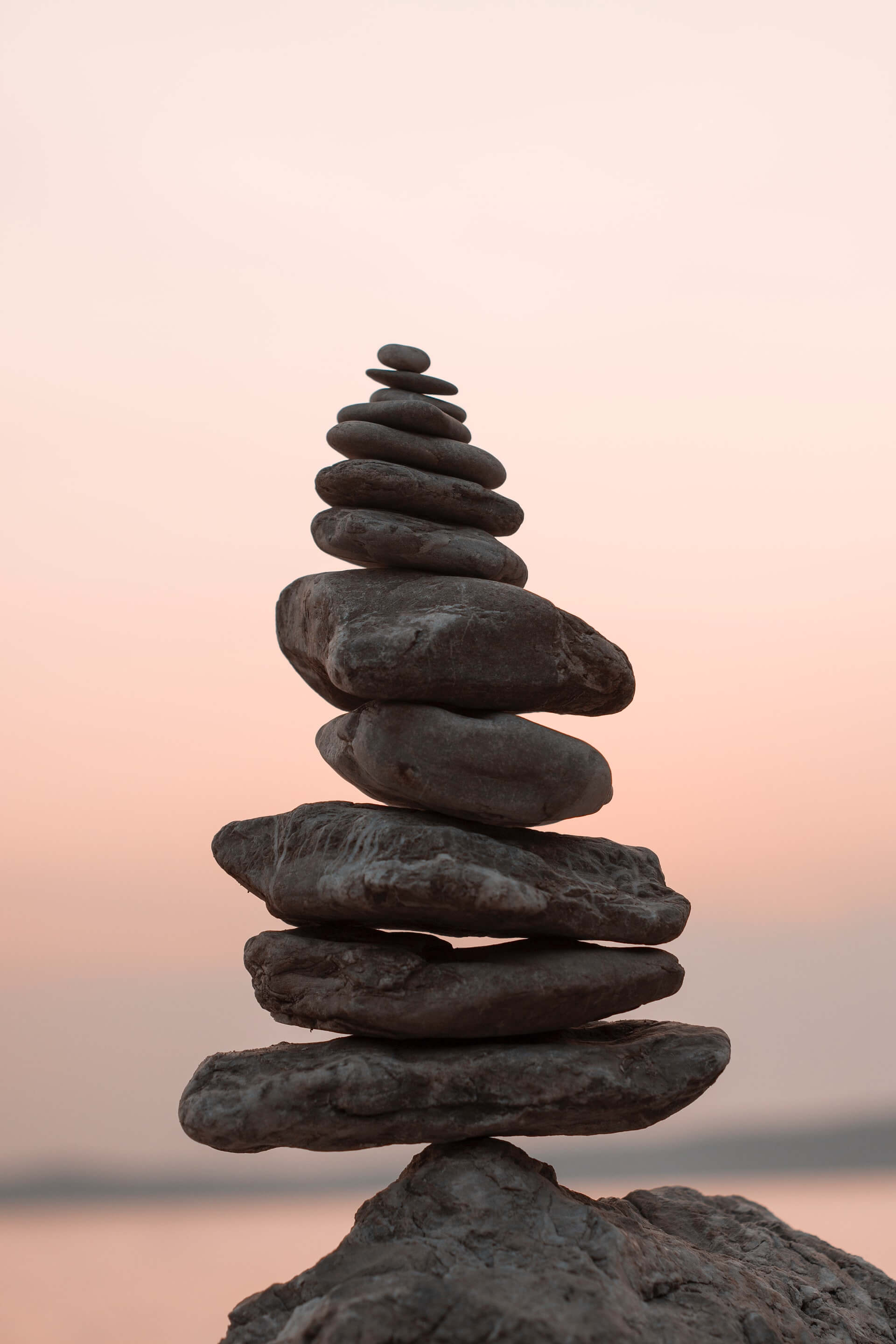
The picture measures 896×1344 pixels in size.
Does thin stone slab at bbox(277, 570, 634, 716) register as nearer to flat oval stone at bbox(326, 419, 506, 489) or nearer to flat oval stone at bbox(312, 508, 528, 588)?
flat oval stone at bbox(312, 508, 528, 588)

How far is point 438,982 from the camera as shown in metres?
5.26

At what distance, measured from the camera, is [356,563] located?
6.15 meters

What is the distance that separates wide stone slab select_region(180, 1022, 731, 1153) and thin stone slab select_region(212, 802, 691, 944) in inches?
22.6

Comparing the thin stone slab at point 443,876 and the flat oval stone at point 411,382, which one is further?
the flat oval stone at point 411,382

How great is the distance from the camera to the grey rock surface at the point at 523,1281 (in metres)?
4.38

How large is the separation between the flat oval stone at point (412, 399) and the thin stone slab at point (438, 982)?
2788mm

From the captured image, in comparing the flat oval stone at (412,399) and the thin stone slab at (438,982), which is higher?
the flat oval stone at (412,399)

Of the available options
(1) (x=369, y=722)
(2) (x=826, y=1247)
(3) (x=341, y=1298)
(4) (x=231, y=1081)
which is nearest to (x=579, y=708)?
(1) (x=369, y=722)

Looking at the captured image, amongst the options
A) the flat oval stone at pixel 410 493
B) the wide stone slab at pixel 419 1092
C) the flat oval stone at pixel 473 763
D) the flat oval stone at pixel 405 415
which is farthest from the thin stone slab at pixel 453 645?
the wide stone slab at pixel 419 1092

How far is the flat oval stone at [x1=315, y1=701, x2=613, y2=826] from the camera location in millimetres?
5434

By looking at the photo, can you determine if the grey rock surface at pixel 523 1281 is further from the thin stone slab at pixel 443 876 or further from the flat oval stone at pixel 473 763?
the flat oval stone at pixel 473 763

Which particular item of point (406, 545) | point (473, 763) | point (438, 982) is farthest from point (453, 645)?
point (438, 982)

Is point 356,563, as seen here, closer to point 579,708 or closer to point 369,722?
point 369,722

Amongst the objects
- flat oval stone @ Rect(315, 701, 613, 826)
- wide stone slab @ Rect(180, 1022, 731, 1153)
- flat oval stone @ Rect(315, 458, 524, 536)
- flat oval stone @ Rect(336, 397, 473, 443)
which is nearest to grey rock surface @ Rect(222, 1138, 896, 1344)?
wide stone slab @ Rect(180, 1022, 731, 1153)
